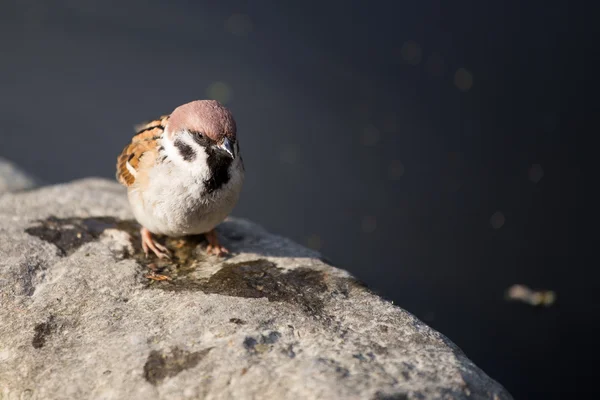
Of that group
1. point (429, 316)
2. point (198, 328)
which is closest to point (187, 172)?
point (198, 328)

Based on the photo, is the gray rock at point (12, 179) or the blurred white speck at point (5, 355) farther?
the gray rock at point (12, 179)

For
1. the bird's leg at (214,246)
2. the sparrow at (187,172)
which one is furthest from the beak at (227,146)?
A: the bird's leg at (214,246)

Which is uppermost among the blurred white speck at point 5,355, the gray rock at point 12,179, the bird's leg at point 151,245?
the bird's leg at point 151,245

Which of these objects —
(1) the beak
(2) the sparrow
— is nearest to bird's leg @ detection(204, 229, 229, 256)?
(2) the sparrow

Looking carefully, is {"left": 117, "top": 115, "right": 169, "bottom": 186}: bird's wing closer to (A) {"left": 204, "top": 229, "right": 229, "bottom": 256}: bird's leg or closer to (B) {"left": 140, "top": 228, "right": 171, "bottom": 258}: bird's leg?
(B) {"left": 140, "top": 228, "right": 171, "bottom": 258}: bird's leg

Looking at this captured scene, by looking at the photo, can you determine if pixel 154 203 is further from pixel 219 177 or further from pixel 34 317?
pixel 34 317

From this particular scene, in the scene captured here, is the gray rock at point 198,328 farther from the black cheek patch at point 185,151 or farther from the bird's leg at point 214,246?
the black cheek patch at point 185,151
